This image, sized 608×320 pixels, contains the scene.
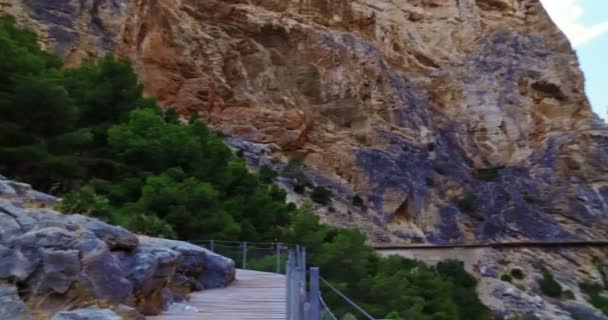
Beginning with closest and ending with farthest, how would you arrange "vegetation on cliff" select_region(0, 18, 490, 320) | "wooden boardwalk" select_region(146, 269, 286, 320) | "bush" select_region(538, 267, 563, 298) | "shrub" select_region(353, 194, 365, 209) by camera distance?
"wooden boardwalk" select_region(146, 269, 286, 320)
"vegetation on cliff" select_region(0, 18, 490, 320)
"bush" select_region(538, 267, 563, 298)
"shrub" select_region(353, 194, 365, 209)

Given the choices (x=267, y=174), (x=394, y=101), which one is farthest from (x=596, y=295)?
(x=267, y=174)

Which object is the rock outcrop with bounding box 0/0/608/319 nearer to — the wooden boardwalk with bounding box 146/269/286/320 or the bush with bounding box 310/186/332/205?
the bush with bounding box 310/186/332/205

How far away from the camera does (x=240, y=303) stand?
807 cm

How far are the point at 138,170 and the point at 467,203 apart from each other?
105 ft

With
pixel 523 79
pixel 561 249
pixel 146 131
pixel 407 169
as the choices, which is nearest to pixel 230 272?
pixel 146 131

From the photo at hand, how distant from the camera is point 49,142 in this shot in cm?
1691

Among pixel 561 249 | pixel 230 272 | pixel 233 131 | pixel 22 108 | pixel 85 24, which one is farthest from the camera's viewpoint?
pixel 561 249

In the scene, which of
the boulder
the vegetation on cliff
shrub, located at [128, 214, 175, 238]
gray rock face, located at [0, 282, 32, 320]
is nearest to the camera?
gray rock face, located at [0, 282, 32, 320]

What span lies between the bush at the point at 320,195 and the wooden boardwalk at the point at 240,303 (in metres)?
26.9

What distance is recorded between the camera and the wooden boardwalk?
7035 millimetres

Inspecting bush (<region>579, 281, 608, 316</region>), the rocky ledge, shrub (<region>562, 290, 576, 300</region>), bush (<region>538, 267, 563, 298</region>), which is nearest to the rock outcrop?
bush (<region>538, 267, 563, 298</region>)

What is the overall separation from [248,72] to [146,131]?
86.9ft

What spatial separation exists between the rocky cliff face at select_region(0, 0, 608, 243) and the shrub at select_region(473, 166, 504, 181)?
168mm

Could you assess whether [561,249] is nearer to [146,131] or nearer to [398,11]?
[398,11]
